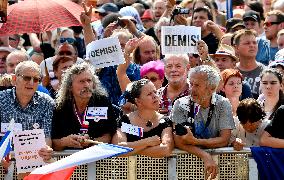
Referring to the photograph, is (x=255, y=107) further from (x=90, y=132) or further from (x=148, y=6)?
(x=148, y=6)

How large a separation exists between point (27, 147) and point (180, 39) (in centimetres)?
261

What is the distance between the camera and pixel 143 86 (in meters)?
11.2

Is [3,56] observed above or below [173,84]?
below

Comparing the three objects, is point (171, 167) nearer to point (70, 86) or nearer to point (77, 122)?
point (77, 122)

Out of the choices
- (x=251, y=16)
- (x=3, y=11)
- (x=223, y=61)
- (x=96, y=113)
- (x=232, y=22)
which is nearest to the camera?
(x=96, y=113)

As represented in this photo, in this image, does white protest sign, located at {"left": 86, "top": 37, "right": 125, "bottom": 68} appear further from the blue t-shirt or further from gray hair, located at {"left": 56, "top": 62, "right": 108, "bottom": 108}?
the blue t-shirt

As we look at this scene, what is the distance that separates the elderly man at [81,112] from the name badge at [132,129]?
0.14 metres

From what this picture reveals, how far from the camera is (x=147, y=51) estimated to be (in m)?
13.5

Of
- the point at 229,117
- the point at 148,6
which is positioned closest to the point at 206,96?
the point at 229,117

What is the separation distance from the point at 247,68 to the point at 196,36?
1247 mm

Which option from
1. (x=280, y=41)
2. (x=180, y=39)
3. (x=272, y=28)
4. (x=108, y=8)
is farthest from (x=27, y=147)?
(x=108, y=8)

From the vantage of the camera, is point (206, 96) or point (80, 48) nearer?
point (206, 96)

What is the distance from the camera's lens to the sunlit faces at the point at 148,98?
36.6 ft

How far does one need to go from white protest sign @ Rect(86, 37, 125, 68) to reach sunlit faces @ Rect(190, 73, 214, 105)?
1609 millimetres
